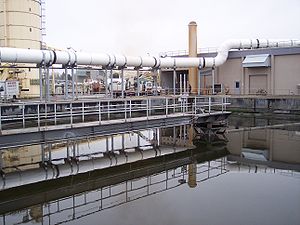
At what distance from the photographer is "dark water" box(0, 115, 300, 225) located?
8.11 m

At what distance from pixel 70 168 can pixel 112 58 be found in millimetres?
14288

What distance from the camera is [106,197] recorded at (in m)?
9.41

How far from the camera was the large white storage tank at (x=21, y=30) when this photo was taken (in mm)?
25188

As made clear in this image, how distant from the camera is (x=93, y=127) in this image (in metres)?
13.2

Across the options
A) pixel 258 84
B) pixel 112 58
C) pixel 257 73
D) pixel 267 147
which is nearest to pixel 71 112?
pixel 267 147

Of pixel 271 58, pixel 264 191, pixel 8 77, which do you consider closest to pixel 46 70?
pixel 8 77

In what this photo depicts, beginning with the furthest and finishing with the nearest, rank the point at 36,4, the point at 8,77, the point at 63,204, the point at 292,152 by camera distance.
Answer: the point at 36,4 → the point at 8,77 → the point at 292,152 → the point at 63,204

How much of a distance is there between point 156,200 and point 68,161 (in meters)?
4.92

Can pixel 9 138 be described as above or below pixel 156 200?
above

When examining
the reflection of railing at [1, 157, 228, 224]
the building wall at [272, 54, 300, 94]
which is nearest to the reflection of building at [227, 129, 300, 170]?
the reflection of railing at [1, 157, 228, 224]

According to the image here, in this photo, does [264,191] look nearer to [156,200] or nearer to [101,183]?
[156,200]

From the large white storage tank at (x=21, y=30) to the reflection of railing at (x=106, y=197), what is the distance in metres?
17.0

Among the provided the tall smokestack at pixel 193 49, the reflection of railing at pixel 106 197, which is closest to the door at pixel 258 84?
the tall smokestack at pixel 193 49

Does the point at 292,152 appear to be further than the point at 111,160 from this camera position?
Yes
